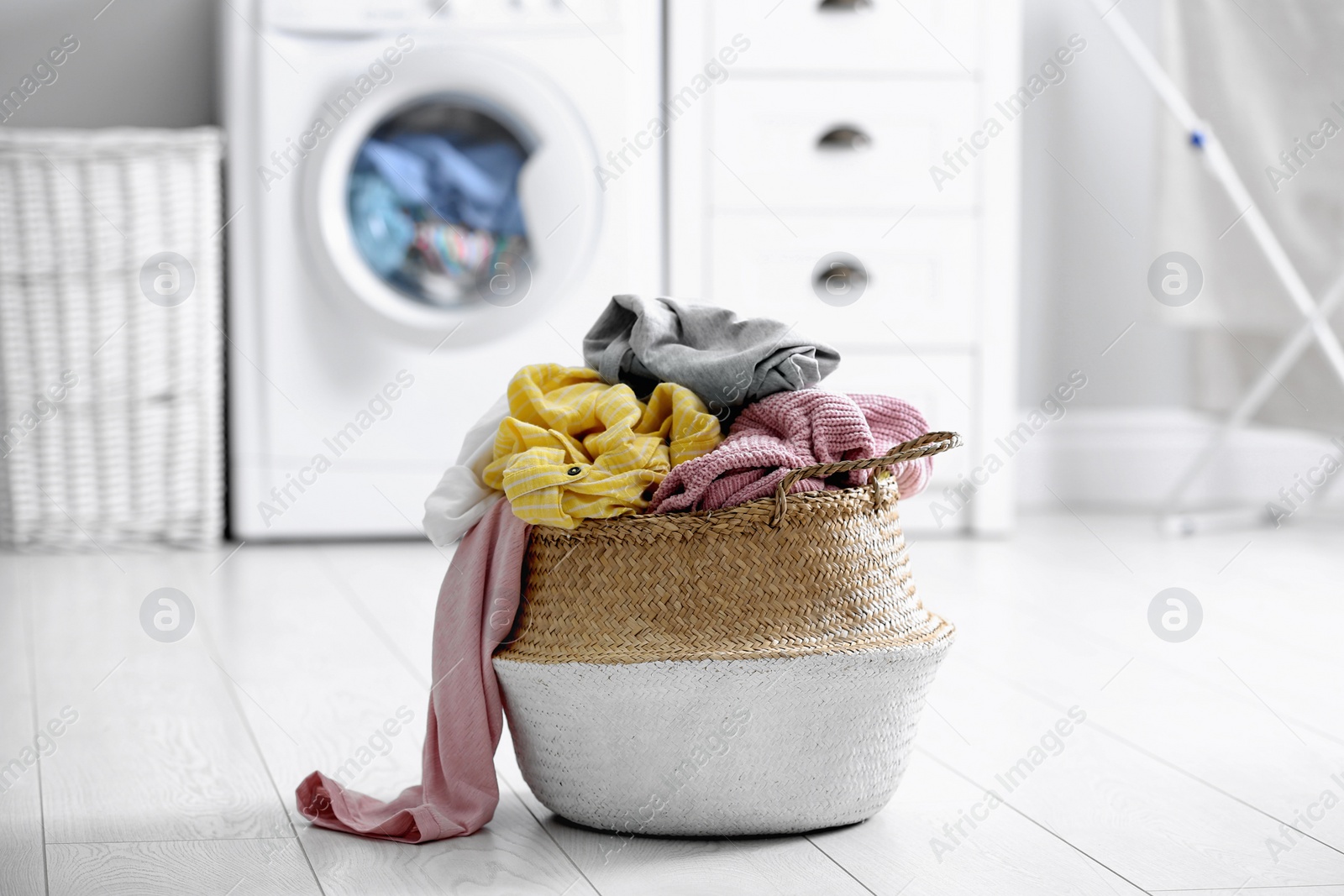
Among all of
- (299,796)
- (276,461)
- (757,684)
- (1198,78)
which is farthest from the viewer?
(1198,78)

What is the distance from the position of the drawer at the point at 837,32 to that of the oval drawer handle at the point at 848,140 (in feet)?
0.32

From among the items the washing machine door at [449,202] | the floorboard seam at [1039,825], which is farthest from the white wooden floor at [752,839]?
the washing machine door at [449,202]

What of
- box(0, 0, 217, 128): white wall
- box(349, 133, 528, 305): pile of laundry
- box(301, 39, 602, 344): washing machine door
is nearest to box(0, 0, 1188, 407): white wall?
box(301, 39, 602, 344): washing machine door

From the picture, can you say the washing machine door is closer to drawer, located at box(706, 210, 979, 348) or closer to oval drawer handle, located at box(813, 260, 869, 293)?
drawer, located at box(706, 210, 979, 348)

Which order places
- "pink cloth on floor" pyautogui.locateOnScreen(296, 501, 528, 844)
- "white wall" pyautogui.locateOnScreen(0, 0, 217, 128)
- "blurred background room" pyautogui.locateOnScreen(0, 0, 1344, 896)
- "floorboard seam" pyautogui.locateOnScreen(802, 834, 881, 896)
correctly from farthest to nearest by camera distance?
"white wall" pyautogui.locateOnScreen(0, 0, 217, 128) < "blurred background room" pyautogui.locateOnScreen(0, 0, 1344, 896) < "pink cloth on floor" pyautogui.locateOnScreen(296, 501, 528, 844) < "floorboard seam" pyautogui.locateOnScreen(802, 834, 881, 896)

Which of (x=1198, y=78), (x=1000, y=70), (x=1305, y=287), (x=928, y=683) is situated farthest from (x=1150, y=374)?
(x=928, y=683)

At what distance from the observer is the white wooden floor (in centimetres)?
96

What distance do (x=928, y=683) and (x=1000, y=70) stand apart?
158 centimetres

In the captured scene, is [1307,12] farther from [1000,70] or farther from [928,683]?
[928,683]

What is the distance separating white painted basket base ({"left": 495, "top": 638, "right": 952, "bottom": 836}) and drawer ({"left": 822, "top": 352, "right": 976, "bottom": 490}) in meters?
1.39

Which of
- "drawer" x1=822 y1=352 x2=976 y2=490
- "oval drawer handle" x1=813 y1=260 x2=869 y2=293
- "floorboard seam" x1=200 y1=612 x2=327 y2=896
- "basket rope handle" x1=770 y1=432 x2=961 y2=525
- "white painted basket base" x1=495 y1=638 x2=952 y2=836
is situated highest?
"oval drawer handle" x1=813 y1=260 x2=869 y2=293

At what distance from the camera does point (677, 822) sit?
1.01 meters

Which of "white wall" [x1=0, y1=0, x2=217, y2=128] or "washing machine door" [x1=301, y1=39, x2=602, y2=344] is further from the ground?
"white wall" [x1=0, y1=0, x2=217, y2=128]

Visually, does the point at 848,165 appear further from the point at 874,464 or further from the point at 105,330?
the point at 874,464
